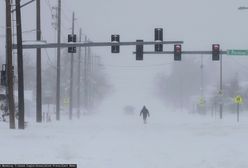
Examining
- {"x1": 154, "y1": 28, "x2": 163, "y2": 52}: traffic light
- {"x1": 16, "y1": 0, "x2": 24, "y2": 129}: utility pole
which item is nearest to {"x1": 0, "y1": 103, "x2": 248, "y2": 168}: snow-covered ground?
{"x1": 16, "y1": 0, "x2": 24, "y2": 129}: utility pole

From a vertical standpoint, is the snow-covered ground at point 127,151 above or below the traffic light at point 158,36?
below

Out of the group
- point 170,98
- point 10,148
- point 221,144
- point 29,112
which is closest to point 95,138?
point 221,144

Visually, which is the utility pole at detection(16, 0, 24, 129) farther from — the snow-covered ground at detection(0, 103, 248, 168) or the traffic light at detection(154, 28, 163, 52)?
the traffic light at detection(154, 28, 163, 52)

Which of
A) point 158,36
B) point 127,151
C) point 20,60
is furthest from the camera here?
point 158,36

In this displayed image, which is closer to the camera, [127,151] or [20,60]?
[127,151]

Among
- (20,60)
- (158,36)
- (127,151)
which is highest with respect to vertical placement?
(158,36)

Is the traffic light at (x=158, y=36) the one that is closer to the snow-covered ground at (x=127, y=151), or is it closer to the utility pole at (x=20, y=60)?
the utility pole at (x=20, y=60)

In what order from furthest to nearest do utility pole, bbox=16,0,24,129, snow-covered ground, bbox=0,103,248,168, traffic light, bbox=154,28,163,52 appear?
traffic light, bbox=154,28,163,52, utility pole, bbox=16,0,24,129, snow-covered ground, bbox=0,103,248,168

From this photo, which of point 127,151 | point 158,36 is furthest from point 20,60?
point 127,151

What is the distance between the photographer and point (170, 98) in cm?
18588

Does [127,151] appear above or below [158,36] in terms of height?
below

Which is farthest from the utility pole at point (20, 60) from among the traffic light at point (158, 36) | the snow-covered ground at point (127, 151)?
the traffic light at point (158, 36)

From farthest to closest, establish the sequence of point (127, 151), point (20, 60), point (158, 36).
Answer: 1. point (158, 36)
2. point (20, 60)
3. point (127, 151)

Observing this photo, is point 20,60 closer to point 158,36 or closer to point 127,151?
point 158,36
